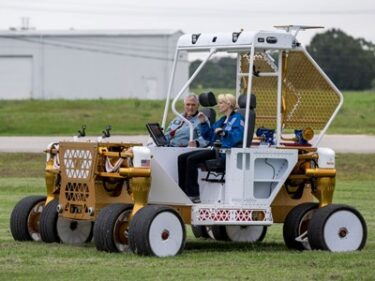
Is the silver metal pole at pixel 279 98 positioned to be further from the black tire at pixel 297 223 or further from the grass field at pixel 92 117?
the grass field at pixel 92 117

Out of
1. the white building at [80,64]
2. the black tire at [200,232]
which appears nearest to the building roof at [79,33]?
the white building at [80,64]

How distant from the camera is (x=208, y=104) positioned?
1558 cm

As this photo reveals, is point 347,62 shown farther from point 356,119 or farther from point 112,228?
point 112,228

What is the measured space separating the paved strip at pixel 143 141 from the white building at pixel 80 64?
4071 centimetres

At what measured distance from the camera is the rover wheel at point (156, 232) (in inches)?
552

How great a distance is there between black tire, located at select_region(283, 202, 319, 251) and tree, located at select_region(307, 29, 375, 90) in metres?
86.2

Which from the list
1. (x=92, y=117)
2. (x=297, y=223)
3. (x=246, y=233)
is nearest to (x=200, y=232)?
(x=246, y=233)

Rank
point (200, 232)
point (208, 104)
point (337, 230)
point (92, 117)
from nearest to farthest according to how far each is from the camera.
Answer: point (337, 230) < point (208, 104) < point (200, 232) < point (92, 117)

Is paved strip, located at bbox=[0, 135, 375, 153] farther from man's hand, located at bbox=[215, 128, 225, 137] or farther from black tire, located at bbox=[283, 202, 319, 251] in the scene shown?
man's hand, located at bbox=[215, 128, 225, 137]

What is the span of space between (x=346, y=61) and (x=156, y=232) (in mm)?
92798

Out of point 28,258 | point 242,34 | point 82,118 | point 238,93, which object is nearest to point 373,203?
point 238,93

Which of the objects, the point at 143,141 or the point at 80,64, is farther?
the point at 80,64

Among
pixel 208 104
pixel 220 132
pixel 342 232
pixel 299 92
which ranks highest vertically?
pixel 299 92

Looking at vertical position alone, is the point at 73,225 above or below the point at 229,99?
below
